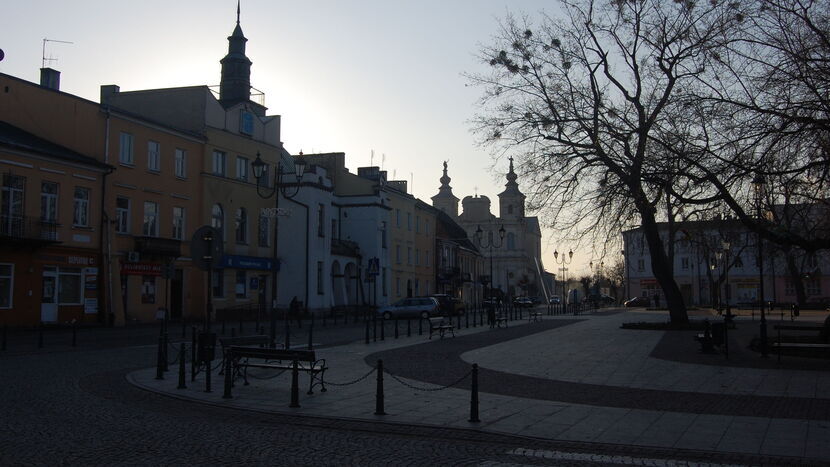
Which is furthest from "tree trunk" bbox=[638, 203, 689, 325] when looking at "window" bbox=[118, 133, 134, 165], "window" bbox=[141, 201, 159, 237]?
"window" bbox=[118, 133, 134, 165]

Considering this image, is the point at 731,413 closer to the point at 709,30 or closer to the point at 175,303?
the point at 709,30

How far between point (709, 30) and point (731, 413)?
9.46 m

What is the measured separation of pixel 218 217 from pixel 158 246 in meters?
7.01

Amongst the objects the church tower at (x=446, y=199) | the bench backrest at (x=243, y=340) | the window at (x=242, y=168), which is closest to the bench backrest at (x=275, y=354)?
the bench backrest at (x=243, y=340)

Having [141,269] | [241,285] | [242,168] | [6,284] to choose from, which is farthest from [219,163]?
[6,284]

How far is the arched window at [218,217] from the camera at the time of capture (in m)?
43.7

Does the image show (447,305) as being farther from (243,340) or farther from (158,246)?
(243,340)

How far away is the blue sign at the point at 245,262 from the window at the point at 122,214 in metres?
7.12

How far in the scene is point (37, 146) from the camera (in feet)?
106

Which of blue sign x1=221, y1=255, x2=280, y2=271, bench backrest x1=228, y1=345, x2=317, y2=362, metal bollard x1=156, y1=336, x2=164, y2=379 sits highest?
blue sign x1=221, y1=255, x2=280, y2=271

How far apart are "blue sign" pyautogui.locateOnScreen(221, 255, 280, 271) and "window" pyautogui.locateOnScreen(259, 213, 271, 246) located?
134cm

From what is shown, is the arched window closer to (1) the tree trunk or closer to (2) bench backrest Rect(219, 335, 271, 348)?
(1) the tree trunk

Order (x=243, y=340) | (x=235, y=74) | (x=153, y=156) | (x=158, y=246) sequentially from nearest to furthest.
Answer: (x=243, y=340)
(x=158, y=246)
(x=153, y=156)
(x=235, y=74)

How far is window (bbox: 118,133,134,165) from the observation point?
3706 centimetres
